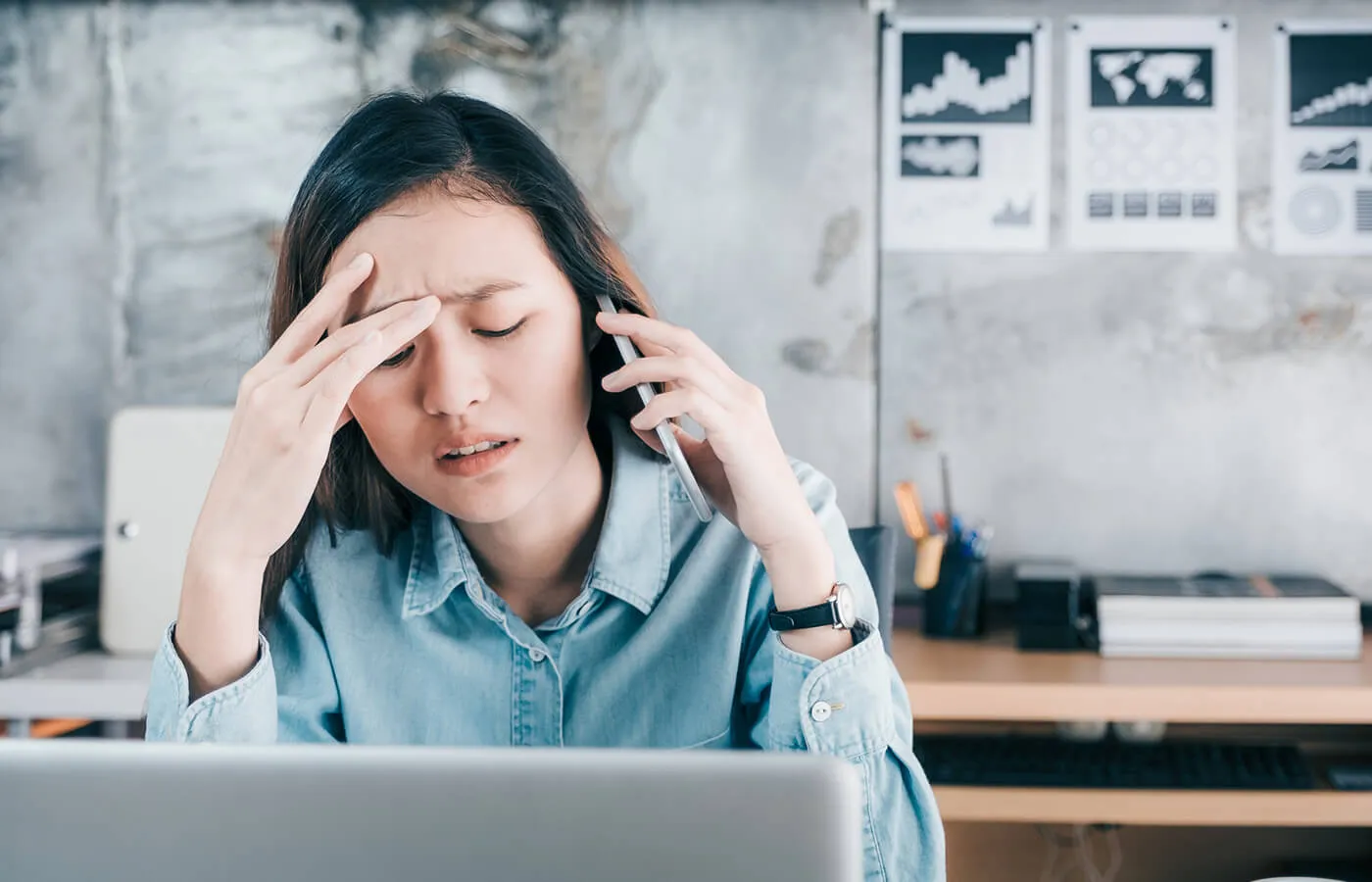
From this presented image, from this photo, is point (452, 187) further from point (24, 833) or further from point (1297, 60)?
point (1297, 60)

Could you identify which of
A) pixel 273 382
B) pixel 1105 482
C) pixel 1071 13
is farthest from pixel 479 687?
pixel 1071 13

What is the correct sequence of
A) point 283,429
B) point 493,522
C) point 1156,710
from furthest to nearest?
point 1156,710
point 493,522
point 283,429

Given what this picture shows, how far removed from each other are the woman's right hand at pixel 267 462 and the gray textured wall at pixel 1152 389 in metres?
1.42

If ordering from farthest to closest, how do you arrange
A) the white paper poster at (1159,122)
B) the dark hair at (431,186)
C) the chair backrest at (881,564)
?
1. the white paper poster at (1159,122)
2. the chair backrest at (881,564)
3. the dark hair at (431,186)

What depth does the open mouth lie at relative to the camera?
3.31ft

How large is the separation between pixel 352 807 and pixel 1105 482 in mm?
1962

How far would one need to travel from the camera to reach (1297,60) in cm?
212

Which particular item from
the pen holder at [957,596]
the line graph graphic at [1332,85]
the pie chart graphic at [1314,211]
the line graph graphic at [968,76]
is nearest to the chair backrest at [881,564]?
the pen holder at [957,596]

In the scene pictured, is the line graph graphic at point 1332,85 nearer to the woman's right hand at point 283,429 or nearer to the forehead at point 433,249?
the forehead at point 433,249

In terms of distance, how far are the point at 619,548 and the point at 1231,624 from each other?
124 centimetres

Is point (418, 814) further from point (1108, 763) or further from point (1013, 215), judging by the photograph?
point (1013, 215)

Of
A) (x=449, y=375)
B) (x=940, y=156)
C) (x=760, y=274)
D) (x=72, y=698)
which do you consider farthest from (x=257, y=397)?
(x=940, y=156)

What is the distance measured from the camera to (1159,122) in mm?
2143

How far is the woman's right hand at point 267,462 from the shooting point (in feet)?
3.05
